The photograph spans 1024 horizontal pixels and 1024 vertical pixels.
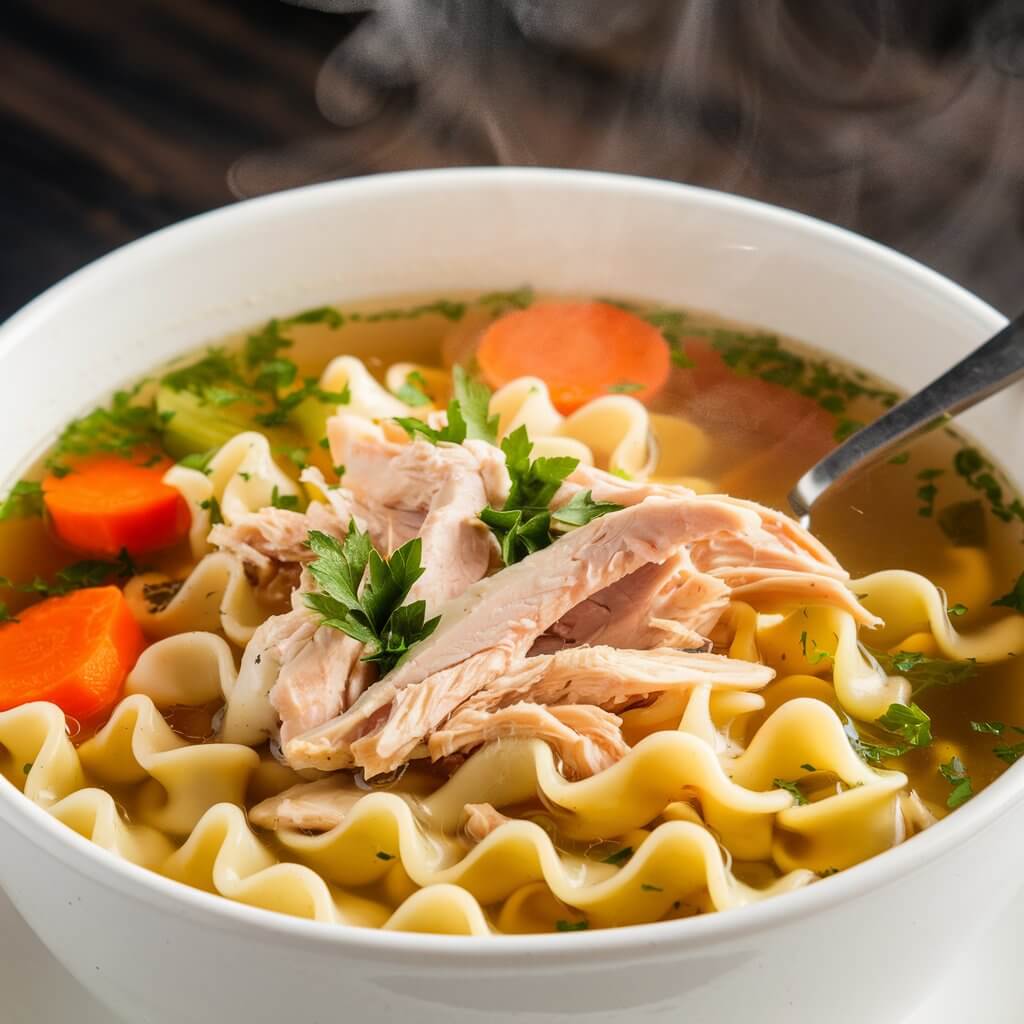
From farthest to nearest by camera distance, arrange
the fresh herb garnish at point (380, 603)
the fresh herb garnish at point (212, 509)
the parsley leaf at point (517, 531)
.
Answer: the fresh herb garnish at point (212, 509), the parsley leaf at point (517, 531), the fresh herb garnish at point (380, 603)

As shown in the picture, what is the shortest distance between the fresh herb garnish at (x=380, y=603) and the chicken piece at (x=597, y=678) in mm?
148

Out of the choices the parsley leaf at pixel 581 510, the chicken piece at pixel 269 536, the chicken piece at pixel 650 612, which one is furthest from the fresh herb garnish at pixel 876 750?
the chicken piece at pixel 269 536

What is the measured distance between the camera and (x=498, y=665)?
6.64 feet

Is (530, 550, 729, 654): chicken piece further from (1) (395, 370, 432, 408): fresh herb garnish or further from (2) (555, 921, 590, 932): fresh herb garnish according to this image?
(1) (395, 370, 432, 408): fresh herb garnish

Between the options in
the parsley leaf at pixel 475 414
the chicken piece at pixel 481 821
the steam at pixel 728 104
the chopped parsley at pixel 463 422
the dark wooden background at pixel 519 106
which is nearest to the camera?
the chicken piece at pixel 481 821

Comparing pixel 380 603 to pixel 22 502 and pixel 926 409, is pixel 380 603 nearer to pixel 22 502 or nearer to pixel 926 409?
pixel 22 502

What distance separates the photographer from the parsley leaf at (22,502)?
268 centimetres

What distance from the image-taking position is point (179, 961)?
159cm

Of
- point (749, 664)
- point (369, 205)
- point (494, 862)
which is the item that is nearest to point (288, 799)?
point (494, 862)

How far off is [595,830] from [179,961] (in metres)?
0.65

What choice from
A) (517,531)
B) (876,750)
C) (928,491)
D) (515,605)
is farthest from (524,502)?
(928,491)

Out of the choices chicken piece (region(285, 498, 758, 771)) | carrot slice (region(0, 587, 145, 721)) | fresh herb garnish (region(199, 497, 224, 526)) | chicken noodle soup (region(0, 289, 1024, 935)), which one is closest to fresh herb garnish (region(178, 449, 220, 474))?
chicken noodle soup (region(0, 289, 1024, 935))

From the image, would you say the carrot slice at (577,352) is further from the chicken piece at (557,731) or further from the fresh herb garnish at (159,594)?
the chicken piece at (557,731)

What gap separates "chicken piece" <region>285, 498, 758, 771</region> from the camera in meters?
1.98
